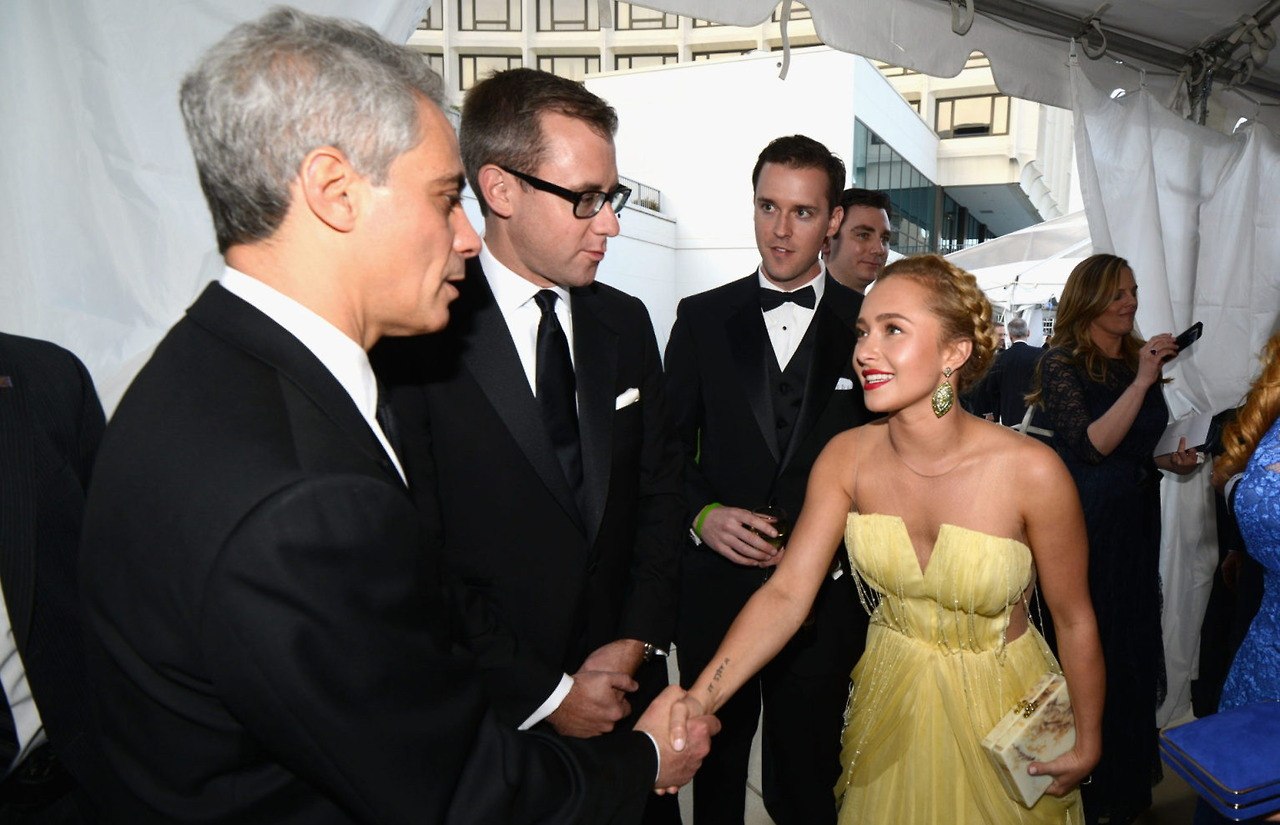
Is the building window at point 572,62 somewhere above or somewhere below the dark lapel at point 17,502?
above

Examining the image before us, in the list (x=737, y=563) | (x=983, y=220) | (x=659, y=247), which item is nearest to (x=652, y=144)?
(x=659, y=247)

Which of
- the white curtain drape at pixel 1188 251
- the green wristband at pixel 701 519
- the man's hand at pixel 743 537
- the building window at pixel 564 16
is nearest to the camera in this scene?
the man's hand at pixel 743 537

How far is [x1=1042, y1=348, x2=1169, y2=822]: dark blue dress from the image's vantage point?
3.40 meters

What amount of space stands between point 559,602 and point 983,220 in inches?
2004

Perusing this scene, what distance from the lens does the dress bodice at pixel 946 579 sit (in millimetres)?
2035

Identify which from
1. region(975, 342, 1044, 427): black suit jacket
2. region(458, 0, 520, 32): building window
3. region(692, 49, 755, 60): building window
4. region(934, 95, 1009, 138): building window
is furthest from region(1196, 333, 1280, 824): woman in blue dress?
region(458, 0, 520, 32): building window

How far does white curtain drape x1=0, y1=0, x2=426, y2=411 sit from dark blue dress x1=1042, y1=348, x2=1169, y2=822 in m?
3.40

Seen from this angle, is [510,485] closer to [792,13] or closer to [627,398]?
[627,398]

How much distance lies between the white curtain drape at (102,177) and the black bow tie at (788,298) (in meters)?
1.73

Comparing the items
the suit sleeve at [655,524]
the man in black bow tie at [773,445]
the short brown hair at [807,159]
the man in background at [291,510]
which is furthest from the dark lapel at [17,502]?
the short brown hair at [807,159]

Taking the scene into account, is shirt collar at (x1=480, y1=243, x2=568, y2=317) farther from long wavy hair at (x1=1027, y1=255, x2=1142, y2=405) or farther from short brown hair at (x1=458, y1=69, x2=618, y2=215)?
long wavy hair at (x1=1027, y1=255, x2=1142, y2=405)

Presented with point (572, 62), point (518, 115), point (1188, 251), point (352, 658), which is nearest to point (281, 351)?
point (352, 658)

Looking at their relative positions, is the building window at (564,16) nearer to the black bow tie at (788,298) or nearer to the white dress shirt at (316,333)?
the black bow tie at (788,298)

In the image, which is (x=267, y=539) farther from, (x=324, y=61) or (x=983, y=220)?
(x=983, y=220)
